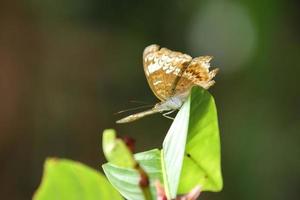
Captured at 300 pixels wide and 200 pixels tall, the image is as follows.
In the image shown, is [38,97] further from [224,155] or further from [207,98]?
[207,98]

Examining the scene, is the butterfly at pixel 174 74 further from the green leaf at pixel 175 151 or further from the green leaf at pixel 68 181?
the green leaf at pixel 68 181

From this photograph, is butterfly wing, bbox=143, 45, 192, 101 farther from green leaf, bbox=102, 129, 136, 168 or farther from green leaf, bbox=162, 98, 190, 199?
green leaf, bbox=102, 129, 136, 168

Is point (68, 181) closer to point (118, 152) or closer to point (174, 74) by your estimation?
point (118, 152)

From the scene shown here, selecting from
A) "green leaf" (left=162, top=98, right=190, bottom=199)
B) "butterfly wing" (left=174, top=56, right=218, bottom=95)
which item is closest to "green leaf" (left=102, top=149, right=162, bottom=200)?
"green leaf" (left=162, top=98, right=190, bottom=199)

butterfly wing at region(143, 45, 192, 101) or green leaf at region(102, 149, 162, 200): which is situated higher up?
butterfly wing at region(143, 45, 192, 101)

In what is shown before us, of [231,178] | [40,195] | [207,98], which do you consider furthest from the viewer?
[231,178]

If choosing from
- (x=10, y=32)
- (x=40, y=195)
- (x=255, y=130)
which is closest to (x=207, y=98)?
(x=40, y=195)

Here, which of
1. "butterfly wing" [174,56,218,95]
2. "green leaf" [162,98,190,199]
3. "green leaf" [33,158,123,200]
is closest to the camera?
"green leaf" [33,158,123,200]

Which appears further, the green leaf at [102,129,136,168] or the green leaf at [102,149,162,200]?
the green leaf at [102,149,162,200]
